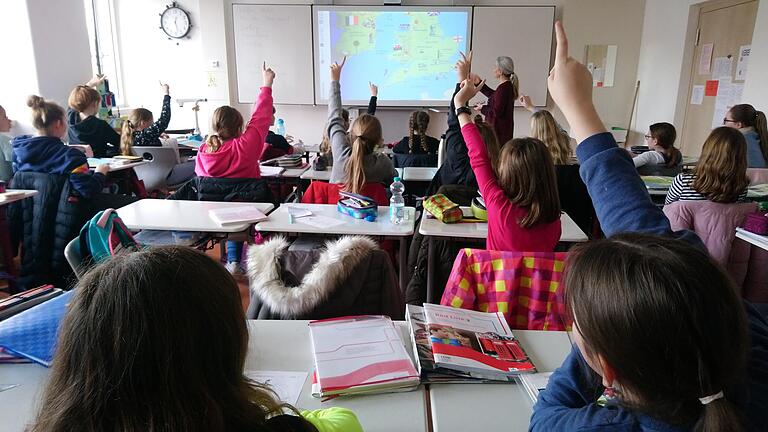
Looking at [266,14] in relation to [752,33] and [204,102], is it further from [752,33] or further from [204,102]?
[752,33]

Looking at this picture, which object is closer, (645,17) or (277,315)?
(277,315)

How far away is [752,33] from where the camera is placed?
4.86 meters

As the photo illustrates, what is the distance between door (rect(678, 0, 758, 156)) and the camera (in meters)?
5.07

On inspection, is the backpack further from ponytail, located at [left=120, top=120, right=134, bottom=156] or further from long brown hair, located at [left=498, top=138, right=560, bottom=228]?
ponytail, located at [left=120, top=120, right=134, bottom=156]

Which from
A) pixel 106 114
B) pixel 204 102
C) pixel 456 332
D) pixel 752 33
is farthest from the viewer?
pixel 204 102

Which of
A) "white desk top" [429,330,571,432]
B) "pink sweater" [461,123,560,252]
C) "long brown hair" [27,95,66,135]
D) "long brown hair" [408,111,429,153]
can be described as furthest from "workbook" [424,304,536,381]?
"long brown hair" [408,111,429,153]

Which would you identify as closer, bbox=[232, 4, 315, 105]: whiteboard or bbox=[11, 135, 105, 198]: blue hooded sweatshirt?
bbox=[11, 135, 105, 198]: blue hooded sweatshirt

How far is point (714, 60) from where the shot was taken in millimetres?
5477

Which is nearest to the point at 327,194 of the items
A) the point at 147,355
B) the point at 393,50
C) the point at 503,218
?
the point at 503,218

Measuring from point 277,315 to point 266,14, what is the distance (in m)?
6.18

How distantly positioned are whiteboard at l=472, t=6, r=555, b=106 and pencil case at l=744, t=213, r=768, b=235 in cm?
454

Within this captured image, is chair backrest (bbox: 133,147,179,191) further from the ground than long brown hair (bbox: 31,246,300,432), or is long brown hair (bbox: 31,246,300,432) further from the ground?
long brown hair (bbox: 31,246,300,432)

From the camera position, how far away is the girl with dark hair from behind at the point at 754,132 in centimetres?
398

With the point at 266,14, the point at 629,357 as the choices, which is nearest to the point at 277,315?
the point at 629,357
